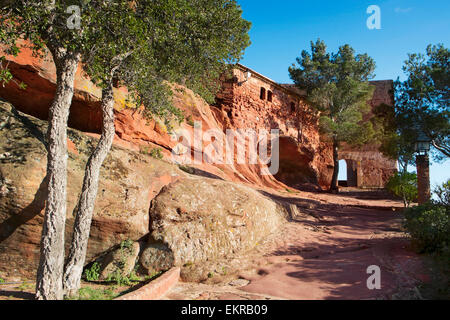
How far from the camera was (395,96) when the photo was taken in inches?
663

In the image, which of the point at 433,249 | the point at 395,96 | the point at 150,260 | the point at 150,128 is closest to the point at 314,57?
the point at 395,96

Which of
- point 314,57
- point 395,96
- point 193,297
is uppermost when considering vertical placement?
point 314,57

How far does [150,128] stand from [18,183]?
259 inches

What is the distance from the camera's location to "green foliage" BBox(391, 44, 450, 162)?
14594 mm

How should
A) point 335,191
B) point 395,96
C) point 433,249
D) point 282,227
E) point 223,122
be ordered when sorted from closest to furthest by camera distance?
1. point 433,249
2. point 282,227
3. point 395,96
4. point 223,122
5. point 335,191

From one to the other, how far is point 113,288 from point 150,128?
24.6 ft

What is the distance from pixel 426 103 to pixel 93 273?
54.3 feet

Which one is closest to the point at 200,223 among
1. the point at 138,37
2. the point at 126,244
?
the point at 126,244

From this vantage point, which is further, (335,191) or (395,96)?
(335,191)

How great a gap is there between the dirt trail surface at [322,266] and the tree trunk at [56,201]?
226cm

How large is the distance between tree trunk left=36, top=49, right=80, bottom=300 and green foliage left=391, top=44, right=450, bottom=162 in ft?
51.5

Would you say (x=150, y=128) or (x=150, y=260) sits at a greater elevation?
(x=150, y=128)
